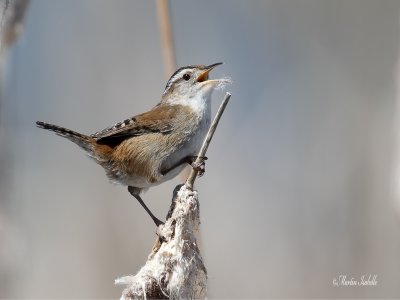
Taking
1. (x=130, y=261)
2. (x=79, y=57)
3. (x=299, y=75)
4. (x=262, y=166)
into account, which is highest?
(x=79, y=57)

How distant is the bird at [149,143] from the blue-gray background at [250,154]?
455mm

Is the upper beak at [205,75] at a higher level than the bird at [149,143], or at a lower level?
higher

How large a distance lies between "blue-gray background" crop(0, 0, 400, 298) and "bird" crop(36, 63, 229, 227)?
46cm

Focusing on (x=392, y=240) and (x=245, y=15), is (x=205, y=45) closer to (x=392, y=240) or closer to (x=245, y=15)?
(x=245, y=15)

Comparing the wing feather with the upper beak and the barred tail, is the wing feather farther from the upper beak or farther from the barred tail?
the upper beak

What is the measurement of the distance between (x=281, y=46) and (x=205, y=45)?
60 centimetres

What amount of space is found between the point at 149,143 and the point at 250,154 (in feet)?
3.98

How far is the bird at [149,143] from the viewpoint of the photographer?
3.09 metres

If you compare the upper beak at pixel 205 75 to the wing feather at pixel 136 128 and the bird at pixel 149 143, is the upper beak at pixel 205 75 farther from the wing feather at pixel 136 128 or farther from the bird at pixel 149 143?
the wing feather at pixel 136 128

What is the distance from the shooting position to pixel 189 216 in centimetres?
229

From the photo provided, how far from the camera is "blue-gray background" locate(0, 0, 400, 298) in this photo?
12.4ft

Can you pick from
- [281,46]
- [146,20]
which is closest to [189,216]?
[281,46]

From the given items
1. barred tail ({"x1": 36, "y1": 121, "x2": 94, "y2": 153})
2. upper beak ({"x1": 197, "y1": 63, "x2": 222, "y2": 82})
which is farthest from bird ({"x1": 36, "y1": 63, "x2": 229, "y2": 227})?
upper beak ({"x1": 197, "y1": 63, "x2": 222, "y2": 82})

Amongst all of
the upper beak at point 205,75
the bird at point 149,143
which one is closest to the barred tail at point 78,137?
the bird at point 149,143
